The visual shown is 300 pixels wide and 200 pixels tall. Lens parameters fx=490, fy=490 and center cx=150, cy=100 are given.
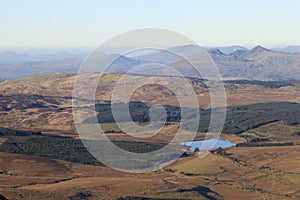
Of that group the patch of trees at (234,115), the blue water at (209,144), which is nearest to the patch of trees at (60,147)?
the blue water at (209,144)

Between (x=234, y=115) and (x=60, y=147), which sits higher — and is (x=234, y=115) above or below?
above

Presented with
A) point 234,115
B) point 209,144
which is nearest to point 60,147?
point 209,144

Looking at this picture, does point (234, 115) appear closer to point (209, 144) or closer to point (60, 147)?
point (209, 144)

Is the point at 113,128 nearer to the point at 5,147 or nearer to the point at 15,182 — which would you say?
the point at 5,147

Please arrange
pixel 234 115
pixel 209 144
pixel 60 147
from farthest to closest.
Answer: pixel 234 115 < pixel 209 144 < pixel 60 147

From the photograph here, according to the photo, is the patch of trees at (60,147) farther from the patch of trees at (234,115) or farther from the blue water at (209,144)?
the patch of trees at (234,115)

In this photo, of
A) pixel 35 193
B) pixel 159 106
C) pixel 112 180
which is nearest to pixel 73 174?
pixel 112 180

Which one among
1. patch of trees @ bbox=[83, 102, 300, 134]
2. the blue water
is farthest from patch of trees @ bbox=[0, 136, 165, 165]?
patch of trees @ bbox=[83, 102, 300, 134]

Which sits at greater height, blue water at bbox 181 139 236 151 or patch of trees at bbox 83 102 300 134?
patch of trees at bbox 83 102 300 134

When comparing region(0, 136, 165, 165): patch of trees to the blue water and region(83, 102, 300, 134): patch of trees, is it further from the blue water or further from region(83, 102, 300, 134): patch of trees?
region(83, 102, 300, 134): patch of trees
